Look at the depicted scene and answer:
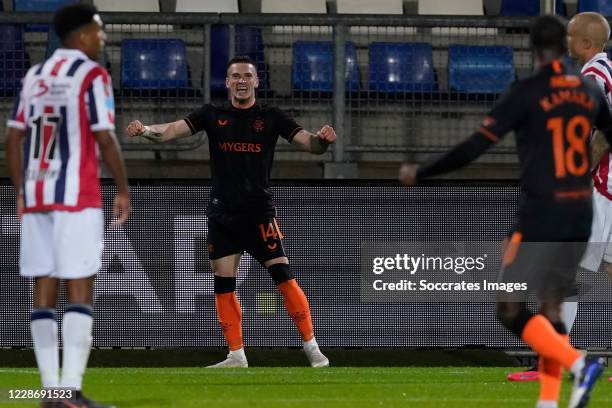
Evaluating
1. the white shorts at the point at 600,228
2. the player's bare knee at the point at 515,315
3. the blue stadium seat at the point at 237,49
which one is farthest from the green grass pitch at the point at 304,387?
the blue stadium seat at the point at 237,49

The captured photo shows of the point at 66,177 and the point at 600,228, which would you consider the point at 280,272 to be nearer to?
the point at 600,228

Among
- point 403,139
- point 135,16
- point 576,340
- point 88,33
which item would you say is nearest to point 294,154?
point 403,139

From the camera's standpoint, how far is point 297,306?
9500 millimetres

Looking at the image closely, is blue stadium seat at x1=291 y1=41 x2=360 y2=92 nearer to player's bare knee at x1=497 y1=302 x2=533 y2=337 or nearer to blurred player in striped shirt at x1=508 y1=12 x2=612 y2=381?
blurred player in striped shirt at x1=508 y1=12 x2=612 y2=381

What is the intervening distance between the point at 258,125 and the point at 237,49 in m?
1.97

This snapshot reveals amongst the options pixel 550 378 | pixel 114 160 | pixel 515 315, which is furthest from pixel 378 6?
pixel 550 378

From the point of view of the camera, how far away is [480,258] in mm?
10297

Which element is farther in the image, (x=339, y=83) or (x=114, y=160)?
(x=339, y=83)

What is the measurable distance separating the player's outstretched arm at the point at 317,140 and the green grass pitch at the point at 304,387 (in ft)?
4.97

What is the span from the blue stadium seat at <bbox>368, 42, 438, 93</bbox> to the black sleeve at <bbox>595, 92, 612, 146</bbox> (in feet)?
16.1

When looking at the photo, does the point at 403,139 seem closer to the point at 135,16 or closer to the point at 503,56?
the point at 503,56

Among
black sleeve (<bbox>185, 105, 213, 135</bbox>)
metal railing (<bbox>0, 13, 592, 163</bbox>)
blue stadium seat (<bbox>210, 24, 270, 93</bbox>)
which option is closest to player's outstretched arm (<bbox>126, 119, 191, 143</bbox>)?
black sleeve (<bbox>185, 105, 213, 135</bbox>)

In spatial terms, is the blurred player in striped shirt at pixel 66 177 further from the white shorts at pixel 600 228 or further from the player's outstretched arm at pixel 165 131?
the white shorts at pixel 600 228

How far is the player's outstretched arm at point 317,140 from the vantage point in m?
8.57
